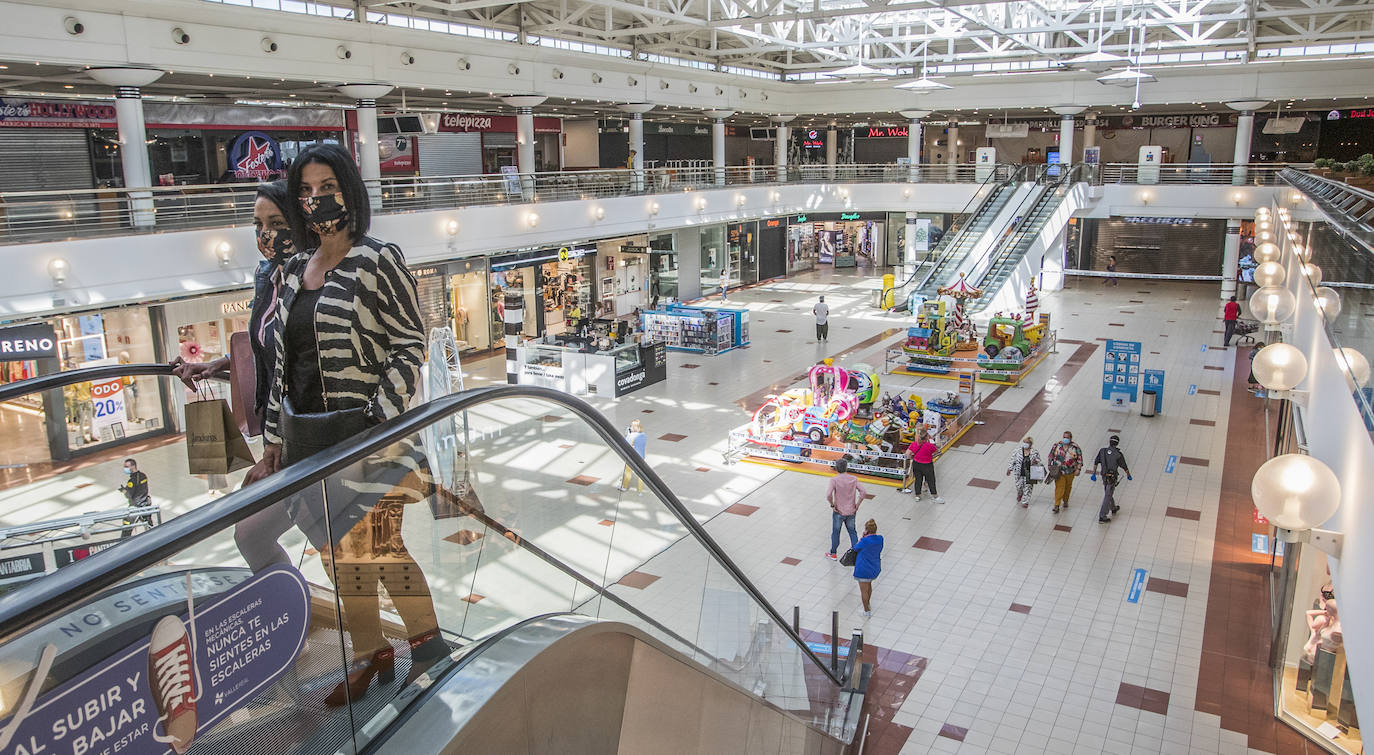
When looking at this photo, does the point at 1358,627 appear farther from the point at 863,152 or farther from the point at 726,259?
the point at 863,152

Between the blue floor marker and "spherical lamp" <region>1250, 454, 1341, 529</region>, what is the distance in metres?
5.77

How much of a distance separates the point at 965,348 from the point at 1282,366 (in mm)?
15957

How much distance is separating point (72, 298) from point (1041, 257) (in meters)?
25.3

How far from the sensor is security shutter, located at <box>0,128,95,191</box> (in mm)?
17953

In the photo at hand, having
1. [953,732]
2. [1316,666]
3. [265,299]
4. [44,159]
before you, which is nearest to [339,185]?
[265,299]

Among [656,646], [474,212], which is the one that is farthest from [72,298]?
[656,646]

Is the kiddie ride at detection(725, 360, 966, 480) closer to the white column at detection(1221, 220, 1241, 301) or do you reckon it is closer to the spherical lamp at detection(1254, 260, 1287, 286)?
the spherical lamp at detection(1254, 260, 1287, 286)

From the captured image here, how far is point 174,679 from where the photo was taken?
176 cm

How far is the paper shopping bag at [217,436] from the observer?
144 inches

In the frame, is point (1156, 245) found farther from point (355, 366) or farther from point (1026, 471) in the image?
point (355, 366)

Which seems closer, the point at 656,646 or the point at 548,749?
the point at 548,749

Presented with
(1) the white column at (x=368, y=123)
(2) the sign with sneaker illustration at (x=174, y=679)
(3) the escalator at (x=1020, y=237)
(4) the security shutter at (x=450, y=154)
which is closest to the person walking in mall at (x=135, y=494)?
(2) the sign with sneaker illustration at (x=174, y=679)

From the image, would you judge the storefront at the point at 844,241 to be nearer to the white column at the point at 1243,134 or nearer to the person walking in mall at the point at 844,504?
the white column at the point at 1243,134

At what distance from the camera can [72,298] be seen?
13320 mm
